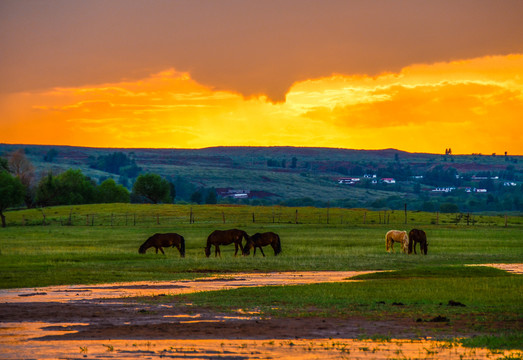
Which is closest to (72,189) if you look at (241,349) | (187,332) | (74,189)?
(74,189)

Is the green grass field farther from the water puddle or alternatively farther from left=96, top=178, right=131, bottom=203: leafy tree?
left=96, top=178, right=131, bottom=203: leafy tree

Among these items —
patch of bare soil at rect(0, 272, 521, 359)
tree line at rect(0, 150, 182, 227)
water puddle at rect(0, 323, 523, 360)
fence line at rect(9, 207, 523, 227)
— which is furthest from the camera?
tree line at rect(0, 150, 182, 227)

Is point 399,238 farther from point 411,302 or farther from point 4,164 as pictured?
point 4,164

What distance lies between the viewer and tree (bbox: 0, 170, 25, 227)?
380 feet

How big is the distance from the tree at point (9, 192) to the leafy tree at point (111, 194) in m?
38.4

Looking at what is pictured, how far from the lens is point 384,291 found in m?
27.0

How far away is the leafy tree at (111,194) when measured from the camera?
16188 centimetres

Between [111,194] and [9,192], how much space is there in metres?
46.9

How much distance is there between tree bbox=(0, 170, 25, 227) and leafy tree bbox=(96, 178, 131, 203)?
38446 millimetres

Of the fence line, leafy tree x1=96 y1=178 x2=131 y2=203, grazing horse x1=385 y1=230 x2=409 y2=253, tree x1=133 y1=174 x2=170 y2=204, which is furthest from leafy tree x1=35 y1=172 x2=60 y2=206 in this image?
grazing horse x1=385 y1=230 x2=409 y2=253

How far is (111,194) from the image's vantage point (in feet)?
536

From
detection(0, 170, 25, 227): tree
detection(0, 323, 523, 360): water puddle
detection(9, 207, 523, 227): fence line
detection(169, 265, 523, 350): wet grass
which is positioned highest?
detection(0, 170, 25, 227): tree

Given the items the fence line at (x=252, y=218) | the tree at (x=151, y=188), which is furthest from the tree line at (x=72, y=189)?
the fence line at (x=252, y=218)

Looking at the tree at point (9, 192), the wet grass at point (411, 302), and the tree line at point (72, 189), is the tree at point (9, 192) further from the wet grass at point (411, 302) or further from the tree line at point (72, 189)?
the wet grass at point (411, 302)
